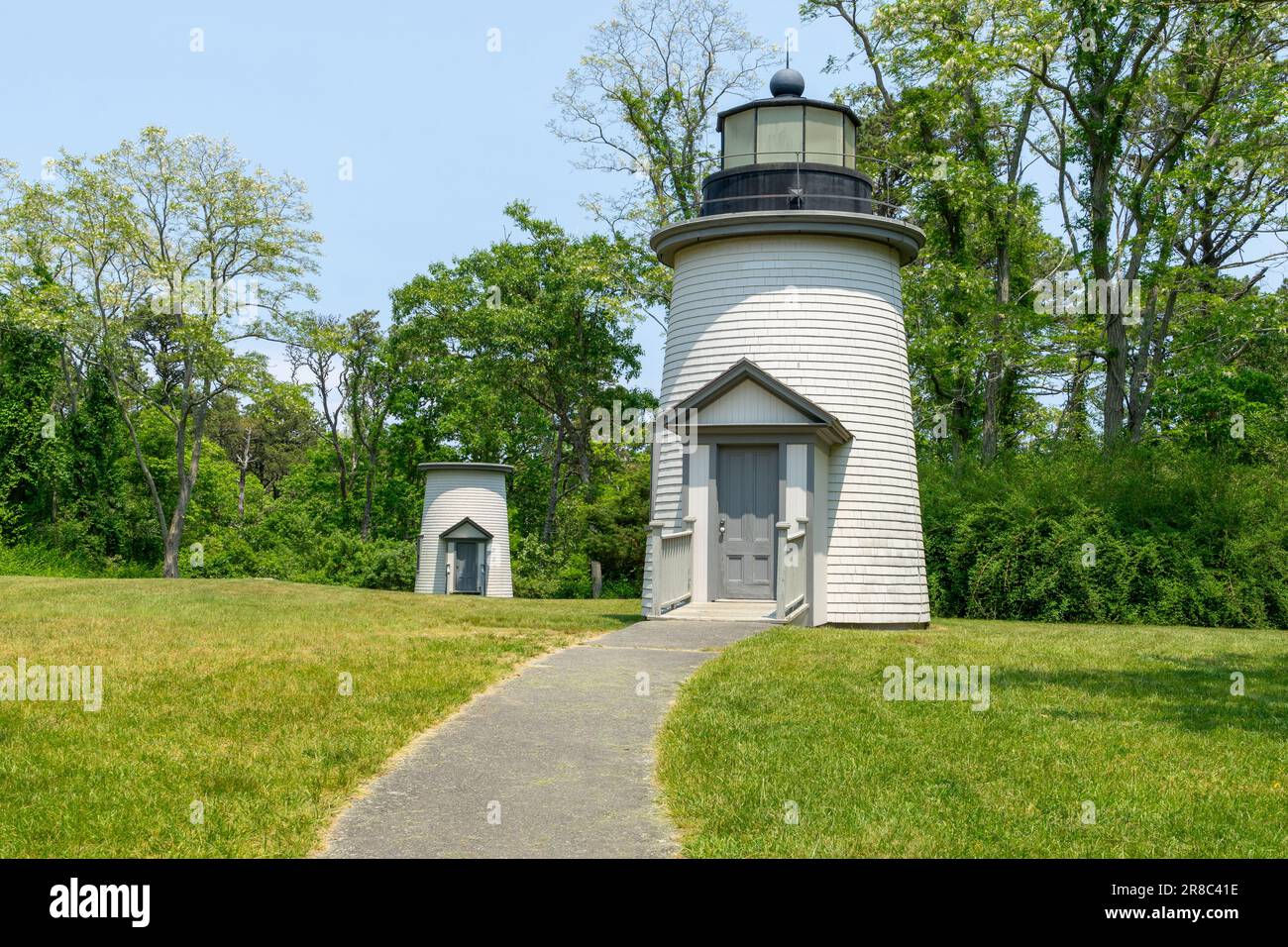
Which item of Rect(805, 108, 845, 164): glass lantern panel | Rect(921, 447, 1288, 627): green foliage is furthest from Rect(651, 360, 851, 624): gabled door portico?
Rect(921, 447, 1288, 627): green foliage

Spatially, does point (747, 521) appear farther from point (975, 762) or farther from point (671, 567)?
point (975, 762)

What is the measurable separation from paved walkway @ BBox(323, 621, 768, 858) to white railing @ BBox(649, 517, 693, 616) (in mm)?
5233

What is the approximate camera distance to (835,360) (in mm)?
18094

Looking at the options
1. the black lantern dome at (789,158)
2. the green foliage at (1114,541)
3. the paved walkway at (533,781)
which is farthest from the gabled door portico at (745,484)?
the green foliage at (1114,541)

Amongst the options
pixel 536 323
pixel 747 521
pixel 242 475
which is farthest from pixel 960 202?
pixel 242 475

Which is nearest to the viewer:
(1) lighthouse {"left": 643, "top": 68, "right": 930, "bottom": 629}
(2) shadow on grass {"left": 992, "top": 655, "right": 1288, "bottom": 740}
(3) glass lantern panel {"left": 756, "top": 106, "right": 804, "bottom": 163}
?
(2) shadow on grass {"left": 992, "top": 655, "right": 1288, "bottom": 740}

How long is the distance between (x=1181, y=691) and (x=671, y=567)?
7317 millimetres

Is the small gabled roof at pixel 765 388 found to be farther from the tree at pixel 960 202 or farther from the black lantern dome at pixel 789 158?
the tree at pixel 960 202

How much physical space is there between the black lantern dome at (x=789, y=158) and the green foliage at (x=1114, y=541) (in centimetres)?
863

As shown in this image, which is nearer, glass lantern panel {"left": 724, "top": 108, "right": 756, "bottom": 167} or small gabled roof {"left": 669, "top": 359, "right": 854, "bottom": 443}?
small gabled roof {"left": 669, "top": 359, "right": 854, "bottom": 443}

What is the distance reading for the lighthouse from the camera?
682 inches

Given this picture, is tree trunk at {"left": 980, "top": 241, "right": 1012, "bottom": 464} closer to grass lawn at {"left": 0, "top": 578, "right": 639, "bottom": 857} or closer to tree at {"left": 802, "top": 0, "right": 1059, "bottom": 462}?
tree at {"left": 802, "top": 0, "right": 1059, "bottom": 462}

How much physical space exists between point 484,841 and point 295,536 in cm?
4663
